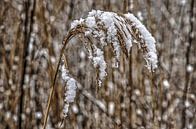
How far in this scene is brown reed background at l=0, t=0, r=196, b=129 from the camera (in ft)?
5.83

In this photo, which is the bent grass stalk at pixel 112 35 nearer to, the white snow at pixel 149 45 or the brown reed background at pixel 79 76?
the white snow at pixel 149 45

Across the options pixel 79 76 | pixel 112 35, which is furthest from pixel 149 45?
pixel 79 76

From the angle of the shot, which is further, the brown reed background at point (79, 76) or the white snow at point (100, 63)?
the brown reed background at point (79, 76)

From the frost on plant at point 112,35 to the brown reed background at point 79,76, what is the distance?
78 centimetres

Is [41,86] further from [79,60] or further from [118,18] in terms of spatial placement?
[118,18]

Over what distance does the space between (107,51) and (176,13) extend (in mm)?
1323

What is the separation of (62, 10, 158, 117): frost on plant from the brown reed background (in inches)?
30.8

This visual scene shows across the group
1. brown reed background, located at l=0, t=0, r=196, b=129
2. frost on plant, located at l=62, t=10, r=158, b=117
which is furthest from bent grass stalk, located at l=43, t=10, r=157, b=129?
brown reed background, located at l=0, t=0, r=196, b=129

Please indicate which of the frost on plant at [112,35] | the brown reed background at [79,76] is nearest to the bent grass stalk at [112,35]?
the frost on plant at [112,35]

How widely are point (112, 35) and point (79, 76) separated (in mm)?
1843

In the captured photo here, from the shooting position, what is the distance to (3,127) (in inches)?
79.0

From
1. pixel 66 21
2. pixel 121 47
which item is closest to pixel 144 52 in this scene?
pixel 121 47

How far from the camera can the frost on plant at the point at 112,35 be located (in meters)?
0.59

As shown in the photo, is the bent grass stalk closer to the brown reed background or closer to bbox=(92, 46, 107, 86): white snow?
bbox=(92, 46, 107, 86): white snow
